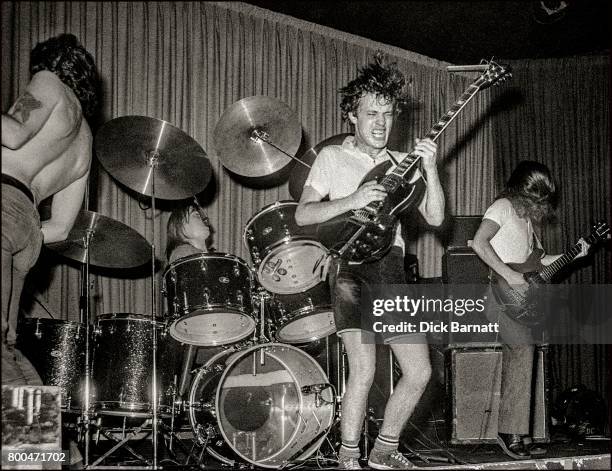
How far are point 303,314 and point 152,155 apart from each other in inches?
60.3

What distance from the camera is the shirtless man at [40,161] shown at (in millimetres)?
2635

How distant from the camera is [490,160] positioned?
730 centimetres

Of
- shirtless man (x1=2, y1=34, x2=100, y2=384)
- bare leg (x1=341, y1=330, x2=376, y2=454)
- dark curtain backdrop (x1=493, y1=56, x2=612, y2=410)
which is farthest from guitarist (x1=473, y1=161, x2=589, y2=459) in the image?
shirtless man (x1=2, y1=34, x2=100, y2=384)

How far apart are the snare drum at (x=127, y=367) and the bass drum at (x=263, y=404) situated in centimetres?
30

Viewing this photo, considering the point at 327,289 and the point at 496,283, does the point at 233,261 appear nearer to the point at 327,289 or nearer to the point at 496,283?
→ the point at 327,289

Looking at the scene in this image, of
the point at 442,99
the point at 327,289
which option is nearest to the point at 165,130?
the point at 327,289

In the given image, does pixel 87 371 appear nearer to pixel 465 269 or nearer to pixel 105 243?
pixel 105 243

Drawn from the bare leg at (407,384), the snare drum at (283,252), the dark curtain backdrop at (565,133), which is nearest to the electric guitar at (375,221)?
the bare leg at (407,384)

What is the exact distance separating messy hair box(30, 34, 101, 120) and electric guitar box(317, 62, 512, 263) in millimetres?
1449

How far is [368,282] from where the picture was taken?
3434 mm

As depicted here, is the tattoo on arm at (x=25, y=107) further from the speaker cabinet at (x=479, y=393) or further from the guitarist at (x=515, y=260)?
the speaker cabinet at (x=479, y=393)

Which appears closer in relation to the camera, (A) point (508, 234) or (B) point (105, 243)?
(B) point (105, 243)

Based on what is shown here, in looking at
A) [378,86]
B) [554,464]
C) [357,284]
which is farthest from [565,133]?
[554,464]

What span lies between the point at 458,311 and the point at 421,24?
9.75ft
